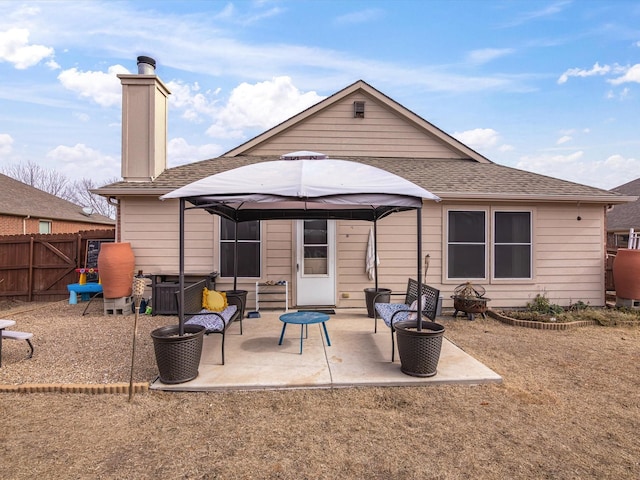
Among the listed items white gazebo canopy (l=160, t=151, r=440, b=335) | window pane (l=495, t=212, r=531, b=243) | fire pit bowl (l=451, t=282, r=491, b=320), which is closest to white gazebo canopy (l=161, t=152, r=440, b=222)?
white gazebo canopy (l=160, t=151, r=440, b=335)

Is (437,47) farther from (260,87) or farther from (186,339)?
(260,87)

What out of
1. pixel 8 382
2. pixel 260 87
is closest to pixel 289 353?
pixel 8 382

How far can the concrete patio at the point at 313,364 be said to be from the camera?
153 inches

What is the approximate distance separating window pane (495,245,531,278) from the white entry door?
12.0 feet

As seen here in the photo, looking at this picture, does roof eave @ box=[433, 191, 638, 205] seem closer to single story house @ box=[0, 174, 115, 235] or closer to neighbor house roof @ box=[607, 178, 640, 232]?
neighbor house roof @ box=[607, 178, 640, 232]

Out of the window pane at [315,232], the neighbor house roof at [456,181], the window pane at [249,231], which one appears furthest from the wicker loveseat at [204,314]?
the neighbor house roof at [456,181]

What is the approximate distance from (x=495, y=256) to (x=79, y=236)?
421 inches

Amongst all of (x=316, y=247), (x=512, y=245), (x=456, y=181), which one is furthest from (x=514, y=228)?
(x=316, y=247)

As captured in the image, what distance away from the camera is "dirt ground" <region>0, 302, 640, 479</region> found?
2.54 metres

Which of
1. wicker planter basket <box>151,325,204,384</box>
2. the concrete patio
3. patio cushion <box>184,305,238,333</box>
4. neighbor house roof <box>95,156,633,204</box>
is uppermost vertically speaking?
neighbor house roof <box>95,156,633,204</box>

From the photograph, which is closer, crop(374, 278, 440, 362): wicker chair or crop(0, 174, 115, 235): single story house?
crop(374, 278, 440, 362): wicker chair

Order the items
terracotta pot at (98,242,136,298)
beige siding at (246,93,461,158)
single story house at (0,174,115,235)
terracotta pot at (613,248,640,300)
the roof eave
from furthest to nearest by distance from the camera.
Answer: single story house at (0,174,115,235) → beige siding at (246,93,461,158) → terracotta pot at (613,248,640,300) → the roof eave → terracotta pot at (98,242,136,298)

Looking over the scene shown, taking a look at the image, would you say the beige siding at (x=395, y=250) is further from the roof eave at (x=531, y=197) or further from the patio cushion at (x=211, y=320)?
the patio cushion at (x=211, y=320)

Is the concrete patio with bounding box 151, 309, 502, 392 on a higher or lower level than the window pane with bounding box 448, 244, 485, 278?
lower
